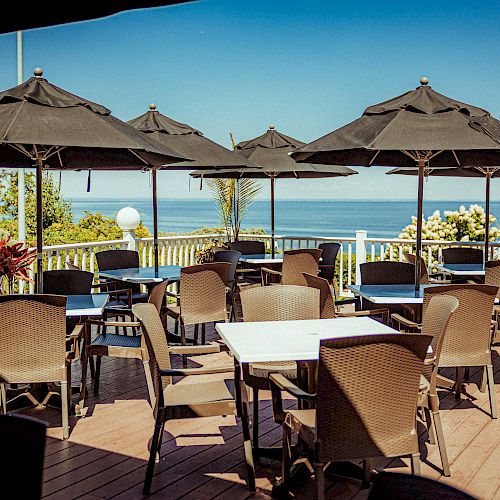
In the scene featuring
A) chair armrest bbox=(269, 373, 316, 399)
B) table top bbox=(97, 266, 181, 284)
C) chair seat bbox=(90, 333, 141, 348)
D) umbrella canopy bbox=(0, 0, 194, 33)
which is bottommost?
chair seat bbox=(90, 333, 141, 348)

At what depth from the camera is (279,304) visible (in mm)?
4809

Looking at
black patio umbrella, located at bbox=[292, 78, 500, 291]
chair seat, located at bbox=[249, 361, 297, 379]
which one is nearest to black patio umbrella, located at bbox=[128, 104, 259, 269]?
black patio umbrella, located at bbox=[292, 78, 500, 291]

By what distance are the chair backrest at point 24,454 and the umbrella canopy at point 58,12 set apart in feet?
3.70

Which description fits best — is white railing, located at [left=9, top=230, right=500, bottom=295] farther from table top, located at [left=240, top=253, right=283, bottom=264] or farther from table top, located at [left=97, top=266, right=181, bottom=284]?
table top, located at [left=97, top=266, right=181, bottom=284]

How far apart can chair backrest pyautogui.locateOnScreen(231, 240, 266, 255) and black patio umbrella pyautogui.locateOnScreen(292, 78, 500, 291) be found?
10.8 feet

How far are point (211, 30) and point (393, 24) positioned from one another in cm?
1083

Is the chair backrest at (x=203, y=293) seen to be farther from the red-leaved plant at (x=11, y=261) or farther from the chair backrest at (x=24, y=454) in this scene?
the chair backrest at (x=24, y=454)

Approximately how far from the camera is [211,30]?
128ft

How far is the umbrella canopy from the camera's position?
1.96 m

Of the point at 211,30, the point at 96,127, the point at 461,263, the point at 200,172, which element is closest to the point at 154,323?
the point at 96,127

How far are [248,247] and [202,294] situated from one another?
3.66 m

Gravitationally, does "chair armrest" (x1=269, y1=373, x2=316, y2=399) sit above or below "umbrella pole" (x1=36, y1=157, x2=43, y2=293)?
below

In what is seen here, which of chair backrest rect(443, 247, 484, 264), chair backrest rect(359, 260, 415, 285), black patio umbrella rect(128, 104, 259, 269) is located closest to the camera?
chair backrest rect(359, 260, 415, 285)

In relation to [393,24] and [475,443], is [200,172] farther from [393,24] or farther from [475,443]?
[393,24]
